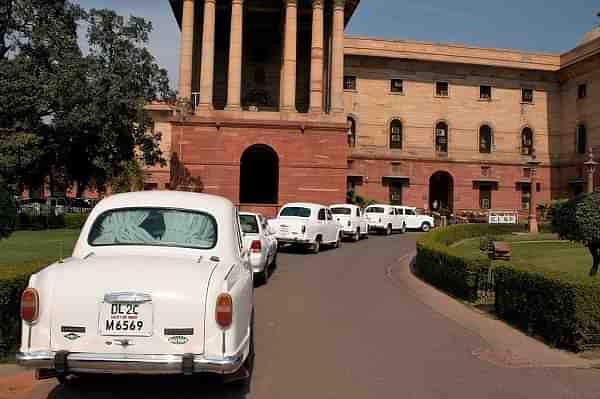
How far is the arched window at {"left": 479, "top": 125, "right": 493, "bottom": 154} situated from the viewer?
166 ft

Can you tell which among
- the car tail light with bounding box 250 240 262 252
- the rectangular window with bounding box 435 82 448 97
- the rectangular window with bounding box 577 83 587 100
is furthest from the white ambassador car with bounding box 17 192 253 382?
the rectangular window with bounding box 577 83 587 100

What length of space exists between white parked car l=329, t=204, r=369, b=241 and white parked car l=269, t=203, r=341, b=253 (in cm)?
450

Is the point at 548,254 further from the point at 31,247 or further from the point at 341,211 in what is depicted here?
the point at 31,247

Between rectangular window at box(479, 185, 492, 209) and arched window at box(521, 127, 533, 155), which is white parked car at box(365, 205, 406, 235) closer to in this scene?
rectangular window at box(479, 185, 492, 209)

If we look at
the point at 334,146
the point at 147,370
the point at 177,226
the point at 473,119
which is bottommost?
the point at 147,370

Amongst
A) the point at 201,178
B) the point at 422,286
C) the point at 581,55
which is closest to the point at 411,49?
the point at 581,55

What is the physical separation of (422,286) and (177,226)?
9.40 metres

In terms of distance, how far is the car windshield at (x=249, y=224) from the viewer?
47.1 feet

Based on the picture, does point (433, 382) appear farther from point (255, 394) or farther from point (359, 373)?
point (255, 394)

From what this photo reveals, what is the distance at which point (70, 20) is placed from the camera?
106 feet

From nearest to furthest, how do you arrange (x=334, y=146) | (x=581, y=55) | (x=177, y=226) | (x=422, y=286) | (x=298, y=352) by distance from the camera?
(x=177, y=226) < (x=298, y=352) < (x=422, y=286) < (x=334, y=146) < (x=581, y=55)

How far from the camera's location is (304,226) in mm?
20438

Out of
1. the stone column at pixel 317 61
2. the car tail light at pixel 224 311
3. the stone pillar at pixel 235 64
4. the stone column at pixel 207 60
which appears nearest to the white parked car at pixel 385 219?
the stone column at pixel 317 61

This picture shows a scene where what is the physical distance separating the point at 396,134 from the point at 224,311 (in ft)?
151
